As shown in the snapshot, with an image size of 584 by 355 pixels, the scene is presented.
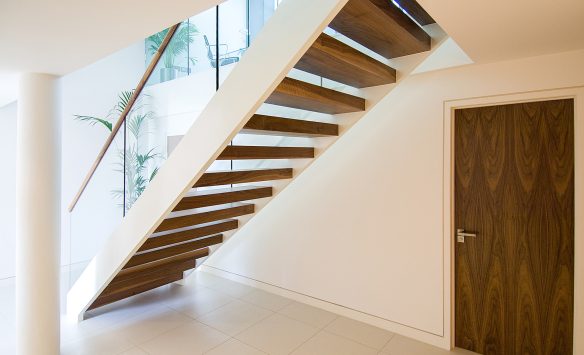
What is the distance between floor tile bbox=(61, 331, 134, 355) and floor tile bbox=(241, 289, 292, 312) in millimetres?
1301

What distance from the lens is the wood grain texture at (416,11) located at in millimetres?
1896

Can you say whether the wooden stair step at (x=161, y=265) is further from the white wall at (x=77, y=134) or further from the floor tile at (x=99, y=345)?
the white wall at (x=77, y=134)

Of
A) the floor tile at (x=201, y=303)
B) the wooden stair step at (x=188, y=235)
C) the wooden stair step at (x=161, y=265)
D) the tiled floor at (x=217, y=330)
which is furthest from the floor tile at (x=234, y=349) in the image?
the wooden stair step at (x=161, y=265)

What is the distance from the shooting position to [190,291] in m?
4.02

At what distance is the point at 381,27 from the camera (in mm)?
1822

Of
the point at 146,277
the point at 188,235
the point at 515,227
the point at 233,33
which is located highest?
the point at 233,33

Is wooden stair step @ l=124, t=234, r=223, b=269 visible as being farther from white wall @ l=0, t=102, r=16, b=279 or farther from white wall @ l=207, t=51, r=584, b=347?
white wall @ l=0, t=102, r=16, b=279

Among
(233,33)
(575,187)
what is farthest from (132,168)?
(575,187)

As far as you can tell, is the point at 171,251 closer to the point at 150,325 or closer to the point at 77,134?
the point at 150,325

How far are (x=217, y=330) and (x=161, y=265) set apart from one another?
3.26 ft

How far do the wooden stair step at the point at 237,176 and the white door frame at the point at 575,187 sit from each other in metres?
1.38

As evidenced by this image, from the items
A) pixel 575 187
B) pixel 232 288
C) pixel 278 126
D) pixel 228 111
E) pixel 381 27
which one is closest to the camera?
pixel 381 27

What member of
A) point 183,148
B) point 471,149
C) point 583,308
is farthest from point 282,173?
point 583,308

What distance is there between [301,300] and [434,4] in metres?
3.10
